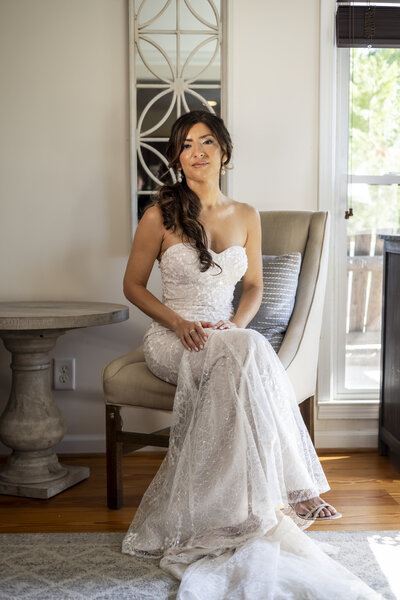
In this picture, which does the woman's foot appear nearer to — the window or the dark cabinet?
the dark cabinet

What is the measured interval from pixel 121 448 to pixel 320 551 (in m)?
0.81

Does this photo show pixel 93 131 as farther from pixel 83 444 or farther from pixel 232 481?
pixel 232 481

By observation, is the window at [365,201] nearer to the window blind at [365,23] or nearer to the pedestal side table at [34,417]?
the window blind at [365,23]

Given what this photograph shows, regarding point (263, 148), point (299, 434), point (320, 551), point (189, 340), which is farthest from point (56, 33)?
point (320, 551)

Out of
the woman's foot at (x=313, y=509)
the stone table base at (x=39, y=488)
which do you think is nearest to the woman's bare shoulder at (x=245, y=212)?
the woman's foot at (x=313, y=509)

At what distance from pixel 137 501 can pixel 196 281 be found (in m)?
0.82

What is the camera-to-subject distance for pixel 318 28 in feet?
9.66

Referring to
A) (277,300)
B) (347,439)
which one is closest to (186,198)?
(277,300)

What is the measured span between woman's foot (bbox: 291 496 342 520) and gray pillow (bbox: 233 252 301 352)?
56 cm

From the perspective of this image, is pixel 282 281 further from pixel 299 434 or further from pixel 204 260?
pixel 299 434

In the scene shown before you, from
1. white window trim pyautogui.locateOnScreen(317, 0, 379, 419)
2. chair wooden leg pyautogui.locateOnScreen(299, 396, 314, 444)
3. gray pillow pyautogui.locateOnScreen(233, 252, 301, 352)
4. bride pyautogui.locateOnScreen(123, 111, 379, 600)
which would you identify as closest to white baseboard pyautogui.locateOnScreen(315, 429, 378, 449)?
white window trim pyautogui.locateOnScreen(317, 0, 379, 419)

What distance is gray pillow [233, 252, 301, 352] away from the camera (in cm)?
Answer: 254

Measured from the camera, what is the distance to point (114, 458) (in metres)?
2.40

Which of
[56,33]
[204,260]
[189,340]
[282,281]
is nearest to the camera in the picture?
[189,340]
